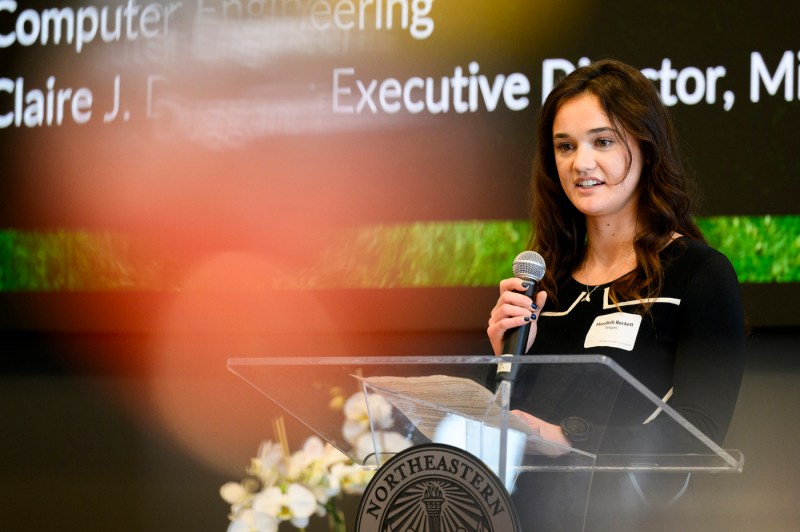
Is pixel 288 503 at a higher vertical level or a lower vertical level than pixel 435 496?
lower

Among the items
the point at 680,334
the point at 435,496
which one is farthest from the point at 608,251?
the point at 435,496

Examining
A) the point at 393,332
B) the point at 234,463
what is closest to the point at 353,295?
the point at 393,332

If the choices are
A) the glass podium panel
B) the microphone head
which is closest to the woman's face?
the microphone head

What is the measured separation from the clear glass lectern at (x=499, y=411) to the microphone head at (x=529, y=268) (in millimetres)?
346

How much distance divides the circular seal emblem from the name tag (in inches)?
26.9

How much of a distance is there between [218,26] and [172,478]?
1.53 meters

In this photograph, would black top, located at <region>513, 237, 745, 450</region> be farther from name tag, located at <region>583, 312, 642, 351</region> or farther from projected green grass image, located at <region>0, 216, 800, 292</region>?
projected green grass image, located at <region>0, 216, 800, 292</region>

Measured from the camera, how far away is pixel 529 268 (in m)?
1.70

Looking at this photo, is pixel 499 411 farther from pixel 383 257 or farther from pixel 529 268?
pixel 383 257

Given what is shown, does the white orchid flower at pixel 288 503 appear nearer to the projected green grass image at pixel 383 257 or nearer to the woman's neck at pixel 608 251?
the woman's neck at pixel 608 251

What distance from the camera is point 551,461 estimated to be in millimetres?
1456

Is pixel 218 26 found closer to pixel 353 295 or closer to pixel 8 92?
pixel 8 92

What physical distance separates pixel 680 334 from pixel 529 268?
0.34m

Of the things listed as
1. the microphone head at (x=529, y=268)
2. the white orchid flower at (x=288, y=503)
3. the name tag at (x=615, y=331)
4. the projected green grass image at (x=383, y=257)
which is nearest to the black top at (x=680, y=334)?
the name tag at (x=615, y=331)
